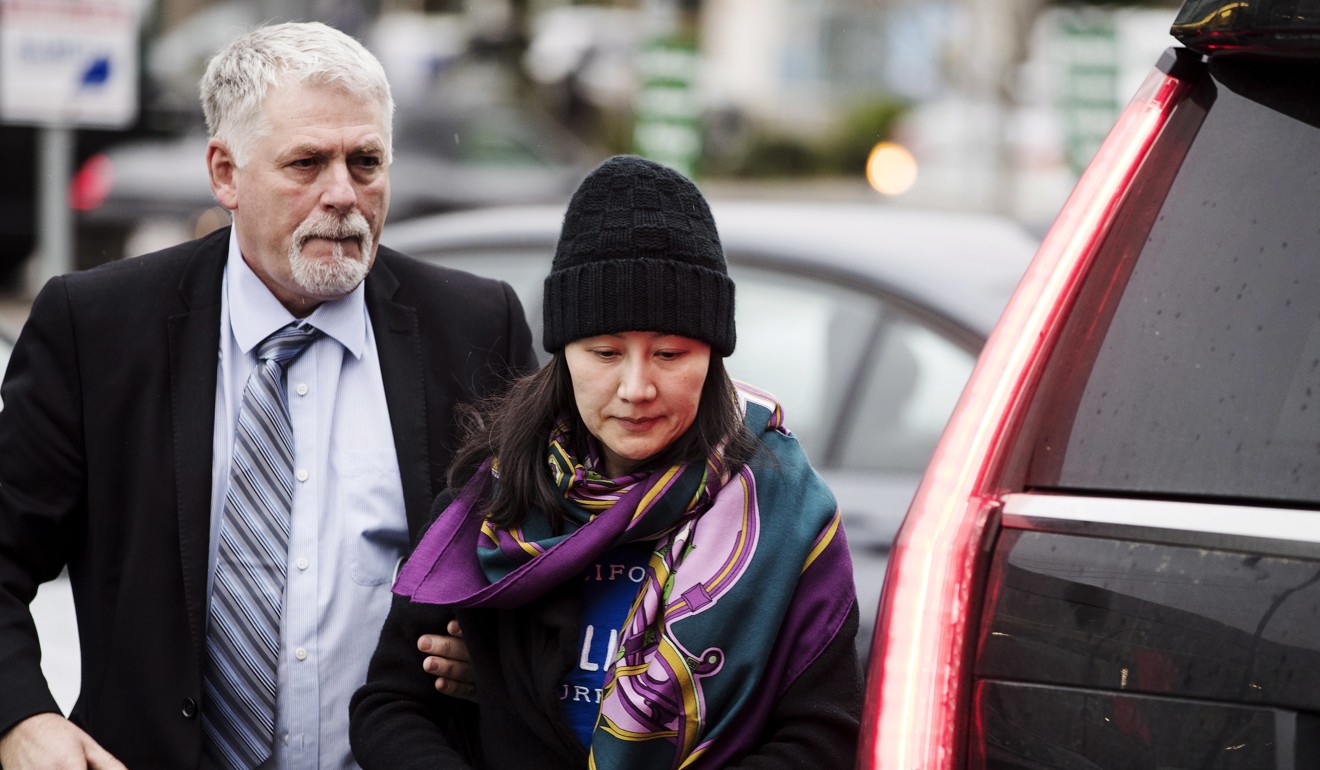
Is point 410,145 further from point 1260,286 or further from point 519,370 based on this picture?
point 1260,286

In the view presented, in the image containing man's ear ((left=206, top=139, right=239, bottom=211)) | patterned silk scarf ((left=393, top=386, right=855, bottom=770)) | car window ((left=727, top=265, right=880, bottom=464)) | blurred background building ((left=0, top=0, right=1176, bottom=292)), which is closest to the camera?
patterned silk scarf ((left=393, top=386, right=855, bottom=770))

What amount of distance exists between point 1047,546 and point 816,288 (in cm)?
262

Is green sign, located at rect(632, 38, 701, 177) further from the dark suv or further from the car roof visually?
the dark suv

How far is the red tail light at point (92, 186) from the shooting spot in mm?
13758

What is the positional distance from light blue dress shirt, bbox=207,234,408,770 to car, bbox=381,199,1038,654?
4.87 feet

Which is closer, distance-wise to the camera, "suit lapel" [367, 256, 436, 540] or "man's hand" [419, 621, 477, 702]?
"man's hand" [419, 621, 477, 702]

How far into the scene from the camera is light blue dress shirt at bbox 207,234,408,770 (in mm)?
2533

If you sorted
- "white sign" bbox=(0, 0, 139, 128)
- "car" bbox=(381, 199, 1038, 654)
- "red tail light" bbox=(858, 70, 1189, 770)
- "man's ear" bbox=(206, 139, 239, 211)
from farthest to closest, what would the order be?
"white sign" bbox=(0, 0, 139, 128)
"car" bbox=(381, 199, 1038, 654)
"man's ear" bbox=(206, 139, 239, 211)
"red tail light" bbox=(858, 70, 1189, 770)

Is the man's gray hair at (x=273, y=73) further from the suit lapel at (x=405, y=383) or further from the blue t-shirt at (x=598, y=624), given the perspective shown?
the blue t-shirt at (x=598, y=624)

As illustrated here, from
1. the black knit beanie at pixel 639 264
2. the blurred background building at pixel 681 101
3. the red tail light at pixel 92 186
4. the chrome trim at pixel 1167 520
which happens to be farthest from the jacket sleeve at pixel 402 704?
the red tail light at pixel 92 186

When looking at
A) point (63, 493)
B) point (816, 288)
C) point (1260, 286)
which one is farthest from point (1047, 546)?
point (816, 288)

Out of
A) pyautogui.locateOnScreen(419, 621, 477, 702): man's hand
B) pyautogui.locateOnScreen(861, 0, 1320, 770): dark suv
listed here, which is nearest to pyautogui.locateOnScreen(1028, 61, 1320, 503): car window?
pyautogui.locateOnScreen(861, 0, 1320, 770): dark suv

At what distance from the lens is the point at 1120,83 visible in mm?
9539

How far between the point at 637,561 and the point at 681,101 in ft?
26.7
